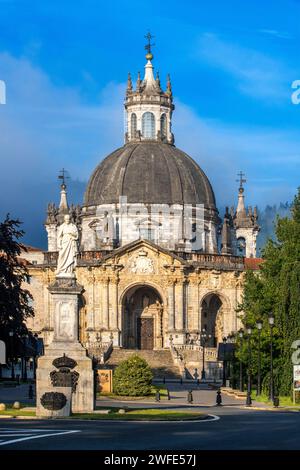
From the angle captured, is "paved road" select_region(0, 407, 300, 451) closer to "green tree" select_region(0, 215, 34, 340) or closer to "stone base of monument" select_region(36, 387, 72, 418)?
"stone base of monument" select_region(36, 387, 72, 418)

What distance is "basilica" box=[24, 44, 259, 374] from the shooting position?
118188 mm

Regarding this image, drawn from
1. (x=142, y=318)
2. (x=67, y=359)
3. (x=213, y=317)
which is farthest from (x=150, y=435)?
(x=213, y=317)

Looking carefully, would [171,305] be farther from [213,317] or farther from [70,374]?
[70,374]

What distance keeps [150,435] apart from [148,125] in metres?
98.0

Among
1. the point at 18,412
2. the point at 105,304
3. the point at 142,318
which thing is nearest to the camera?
the point at 18,412

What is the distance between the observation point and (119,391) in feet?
232

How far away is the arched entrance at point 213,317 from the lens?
12194cm

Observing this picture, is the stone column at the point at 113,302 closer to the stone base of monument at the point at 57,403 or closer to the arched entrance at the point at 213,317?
the arched entrance at the point at 213,317

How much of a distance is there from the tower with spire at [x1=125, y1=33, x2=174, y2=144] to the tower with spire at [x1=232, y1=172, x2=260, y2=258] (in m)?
12.9

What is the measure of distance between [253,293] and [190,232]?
3960 cm

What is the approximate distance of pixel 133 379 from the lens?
71.6 metres

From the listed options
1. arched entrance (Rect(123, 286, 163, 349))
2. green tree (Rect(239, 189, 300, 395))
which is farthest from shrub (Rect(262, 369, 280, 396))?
arched entrance (Rect(123, 286, 163, 349))
